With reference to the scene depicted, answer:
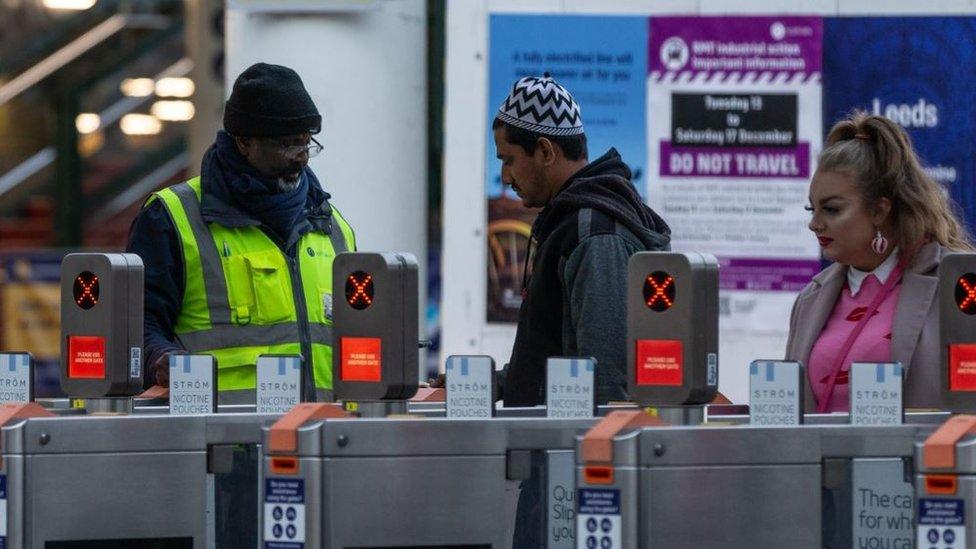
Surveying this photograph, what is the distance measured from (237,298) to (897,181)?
1.46 m

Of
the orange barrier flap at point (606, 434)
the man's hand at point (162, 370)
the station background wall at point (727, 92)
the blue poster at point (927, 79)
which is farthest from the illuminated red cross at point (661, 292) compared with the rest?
the blue poster at point (927, 79)

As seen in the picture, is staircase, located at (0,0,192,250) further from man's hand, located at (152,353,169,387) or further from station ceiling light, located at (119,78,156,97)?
man's hand, located at (152,353,169,387)

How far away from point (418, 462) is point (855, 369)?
0.69 m

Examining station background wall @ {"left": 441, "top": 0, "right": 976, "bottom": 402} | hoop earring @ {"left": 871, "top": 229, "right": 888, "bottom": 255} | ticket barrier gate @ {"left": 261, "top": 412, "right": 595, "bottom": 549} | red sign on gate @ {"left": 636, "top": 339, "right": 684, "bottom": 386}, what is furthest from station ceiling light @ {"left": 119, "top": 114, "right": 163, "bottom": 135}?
red sign on gate @ {"left": 636, "top": 339, "right": 684, "bottom": 386}

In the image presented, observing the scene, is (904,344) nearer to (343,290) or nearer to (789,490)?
(789,490)

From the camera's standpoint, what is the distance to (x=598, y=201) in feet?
12.8

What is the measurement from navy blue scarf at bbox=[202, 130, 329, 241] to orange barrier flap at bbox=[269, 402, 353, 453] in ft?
4.53

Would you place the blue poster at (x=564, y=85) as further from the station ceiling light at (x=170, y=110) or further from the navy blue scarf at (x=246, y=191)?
the station ceiling light at (x=170, y=110)

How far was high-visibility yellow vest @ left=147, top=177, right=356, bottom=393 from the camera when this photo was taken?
412 centimetres

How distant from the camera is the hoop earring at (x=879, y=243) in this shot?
3857 mm

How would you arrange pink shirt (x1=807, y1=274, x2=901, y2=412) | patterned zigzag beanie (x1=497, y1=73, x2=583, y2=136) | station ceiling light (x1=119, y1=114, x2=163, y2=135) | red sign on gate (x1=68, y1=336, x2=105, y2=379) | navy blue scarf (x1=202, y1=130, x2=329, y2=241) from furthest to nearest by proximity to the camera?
station ceiling light (x1=119, y1=114, x2=163, y2=135) < navy blue scarf (x1=202, y1=130, x2=329, y2=241) < patterned zigzag beanie (x1=497, y1=73, x2=583, y2=136) < pink shirt (x1=807, y1=274, x2=901, y2=412) < red sign on gate (x1=68, y1=336, x2=105, y2=379)

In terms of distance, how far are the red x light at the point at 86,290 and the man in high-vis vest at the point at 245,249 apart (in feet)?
3.21

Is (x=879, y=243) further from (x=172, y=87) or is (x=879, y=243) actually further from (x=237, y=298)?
(x=172, y=87)

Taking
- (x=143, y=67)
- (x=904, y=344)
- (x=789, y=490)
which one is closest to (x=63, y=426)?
(x=789, y=490)
